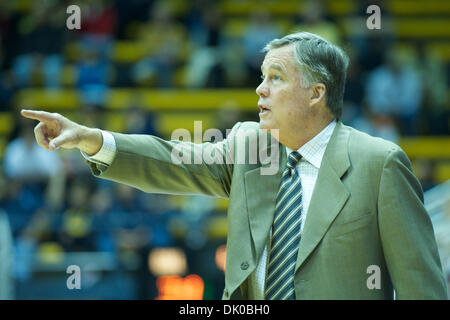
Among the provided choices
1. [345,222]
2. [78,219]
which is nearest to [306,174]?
[345,222]

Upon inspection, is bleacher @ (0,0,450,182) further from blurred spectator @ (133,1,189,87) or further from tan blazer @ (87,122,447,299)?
tan blazer @ (87,122,447,299)

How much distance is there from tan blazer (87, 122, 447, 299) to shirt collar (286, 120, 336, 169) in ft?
0.16

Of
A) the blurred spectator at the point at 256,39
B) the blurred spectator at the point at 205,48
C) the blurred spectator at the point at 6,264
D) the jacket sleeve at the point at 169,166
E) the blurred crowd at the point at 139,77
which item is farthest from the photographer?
the blurred spectator at the point at 205,48

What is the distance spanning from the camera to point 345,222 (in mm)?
2486

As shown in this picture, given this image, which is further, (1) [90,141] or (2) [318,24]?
(2) [318,24]

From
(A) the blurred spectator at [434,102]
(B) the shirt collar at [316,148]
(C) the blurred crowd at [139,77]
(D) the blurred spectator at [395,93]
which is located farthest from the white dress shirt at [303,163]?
(A) the blurred spectator at [434,102]

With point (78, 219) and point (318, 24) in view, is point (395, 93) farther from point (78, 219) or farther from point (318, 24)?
point (78, 219)

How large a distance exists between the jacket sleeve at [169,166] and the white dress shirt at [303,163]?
34 millimetres

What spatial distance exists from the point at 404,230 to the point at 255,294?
573 mm

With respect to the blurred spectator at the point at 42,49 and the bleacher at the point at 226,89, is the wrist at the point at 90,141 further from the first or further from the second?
the blurred spectator at the point at 42,49

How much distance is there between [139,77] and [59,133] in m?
7.22

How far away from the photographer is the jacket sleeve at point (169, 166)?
2623 mm

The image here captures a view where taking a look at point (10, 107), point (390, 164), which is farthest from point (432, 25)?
point (390, 164)

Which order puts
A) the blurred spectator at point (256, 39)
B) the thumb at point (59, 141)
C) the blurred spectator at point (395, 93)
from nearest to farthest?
1. the thumb at point (59, 141)
2. the blurred spectator at point (395, 93)
3. the blurred spectator at point (256, 39)
